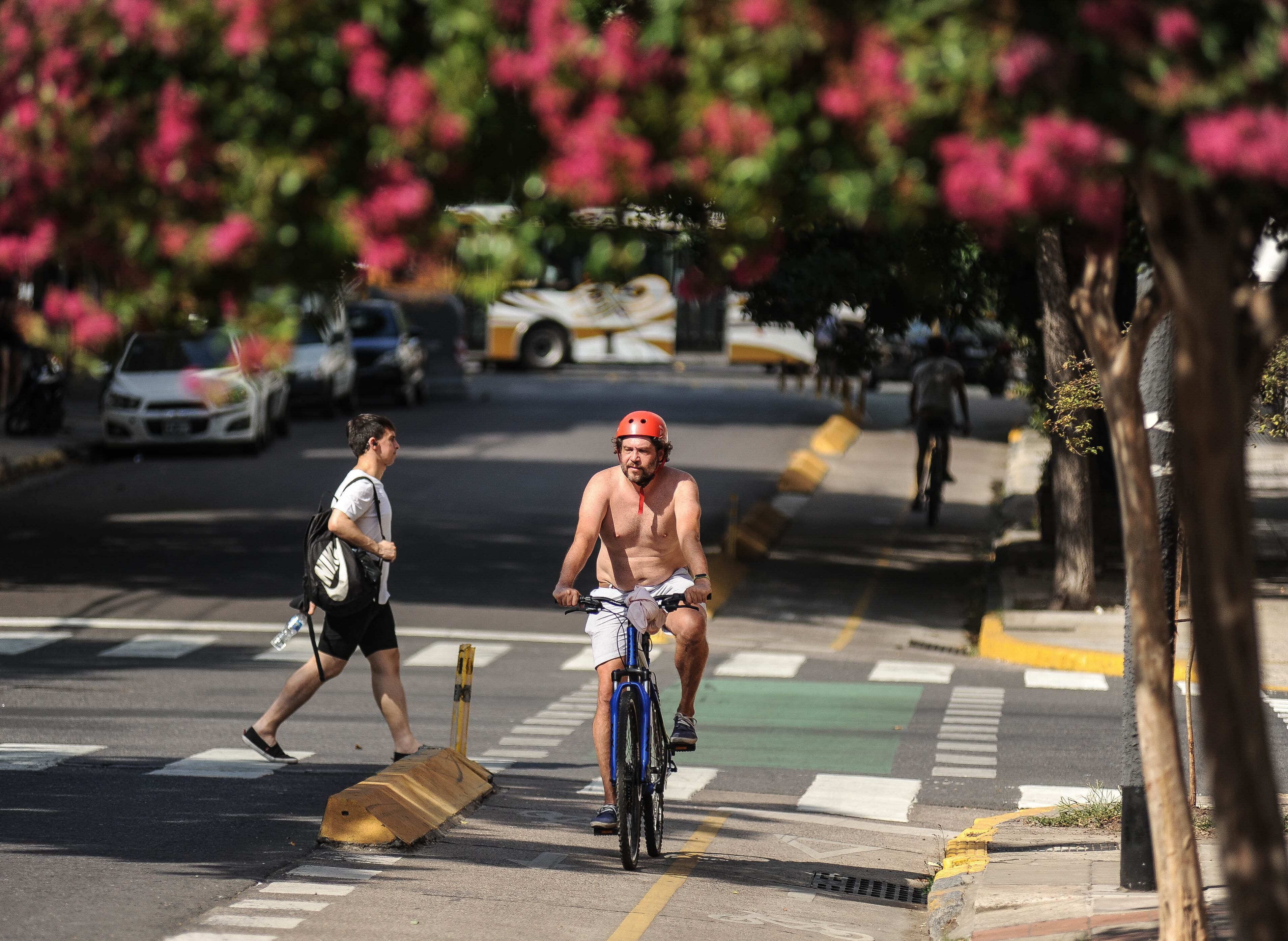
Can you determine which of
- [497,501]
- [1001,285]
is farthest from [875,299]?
[497,501]

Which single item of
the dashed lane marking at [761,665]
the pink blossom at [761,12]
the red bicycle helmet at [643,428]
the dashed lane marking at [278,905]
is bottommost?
the dashed lane marking at [761,665]

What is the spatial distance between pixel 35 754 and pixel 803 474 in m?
18.4

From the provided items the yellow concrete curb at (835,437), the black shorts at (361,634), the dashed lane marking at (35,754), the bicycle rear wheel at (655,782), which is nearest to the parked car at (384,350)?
the yellow concrete curb at (835,437)

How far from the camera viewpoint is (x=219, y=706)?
40.5 ft

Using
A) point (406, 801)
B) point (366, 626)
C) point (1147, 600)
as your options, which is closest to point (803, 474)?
point (366, 626)

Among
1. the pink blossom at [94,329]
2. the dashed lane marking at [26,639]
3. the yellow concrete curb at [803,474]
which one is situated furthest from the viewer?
the yellow concrete curb at [803,474]

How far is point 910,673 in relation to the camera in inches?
577

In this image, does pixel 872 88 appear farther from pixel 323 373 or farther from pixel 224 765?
pixel 323 373

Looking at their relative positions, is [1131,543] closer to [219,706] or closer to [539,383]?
[219,706]

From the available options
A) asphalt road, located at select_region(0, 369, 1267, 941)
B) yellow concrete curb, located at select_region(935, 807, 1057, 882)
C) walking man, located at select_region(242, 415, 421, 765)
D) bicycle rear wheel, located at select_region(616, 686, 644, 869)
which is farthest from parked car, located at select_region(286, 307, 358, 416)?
bicycle rear wheel, located at select_region(616, 686, 644, 869)

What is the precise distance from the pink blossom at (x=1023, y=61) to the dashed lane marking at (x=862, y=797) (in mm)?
6559

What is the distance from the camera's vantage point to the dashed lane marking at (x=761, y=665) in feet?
47.9

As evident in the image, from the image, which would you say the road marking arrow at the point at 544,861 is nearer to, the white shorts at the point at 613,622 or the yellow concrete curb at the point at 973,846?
the white shorts at the point at 613,622

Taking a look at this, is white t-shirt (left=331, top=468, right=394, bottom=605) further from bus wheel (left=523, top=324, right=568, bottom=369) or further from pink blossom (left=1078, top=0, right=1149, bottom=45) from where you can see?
bus wheel (left=523, top=324, right=568, bottom=369)
